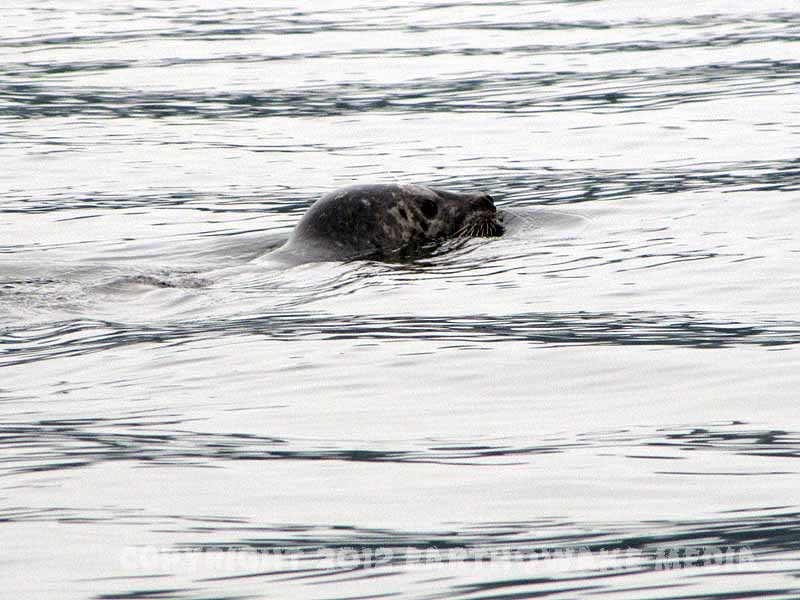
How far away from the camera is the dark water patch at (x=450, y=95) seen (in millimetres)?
15555

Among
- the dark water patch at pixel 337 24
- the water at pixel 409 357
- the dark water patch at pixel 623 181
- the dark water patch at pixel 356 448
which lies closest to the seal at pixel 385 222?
the water at pixel 409 357

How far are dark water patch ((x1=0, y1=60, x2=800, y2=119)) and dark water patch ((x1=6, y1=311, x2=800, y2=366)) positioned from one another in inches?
341

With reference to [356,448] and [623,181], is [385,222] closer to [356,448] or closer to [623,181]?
[623,181]

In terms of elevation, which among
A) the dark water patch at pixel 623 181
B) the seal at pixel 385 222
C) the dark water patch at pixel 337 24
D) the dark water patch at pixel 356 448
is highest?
the dark water patch at pixel 337 24

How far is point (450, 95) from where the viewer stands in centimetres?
1645

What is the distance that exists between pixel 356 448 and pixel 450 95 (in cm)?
1206

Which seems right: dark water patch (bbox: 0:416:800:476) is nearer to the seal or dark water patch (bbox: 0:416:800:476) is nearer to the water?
the water

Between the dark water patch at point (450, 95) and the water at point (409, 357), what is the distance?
5.5 inches

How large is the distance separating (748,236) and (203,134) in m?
6.98

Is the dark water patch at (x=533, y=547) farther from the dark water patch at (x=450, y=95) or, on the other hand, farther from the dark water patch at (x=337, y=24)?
the dark water patch at (x=337, y=24)

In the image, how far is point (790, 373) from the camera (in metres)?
5.56

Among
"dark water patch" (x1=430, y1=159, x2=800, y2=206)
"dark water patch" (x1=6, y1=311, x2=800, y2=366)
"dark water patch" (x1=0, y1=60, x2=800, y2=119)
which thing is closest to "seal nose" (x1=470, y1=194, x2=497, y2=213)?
"dark water patch" (x1=430, y1=159, x2=800, y2=206)

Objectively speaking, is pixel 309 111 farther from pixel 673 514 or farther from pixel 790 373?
pixel 673 514

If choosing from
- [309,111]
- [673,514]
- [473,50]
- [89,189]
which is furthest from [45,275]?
[473,50]
